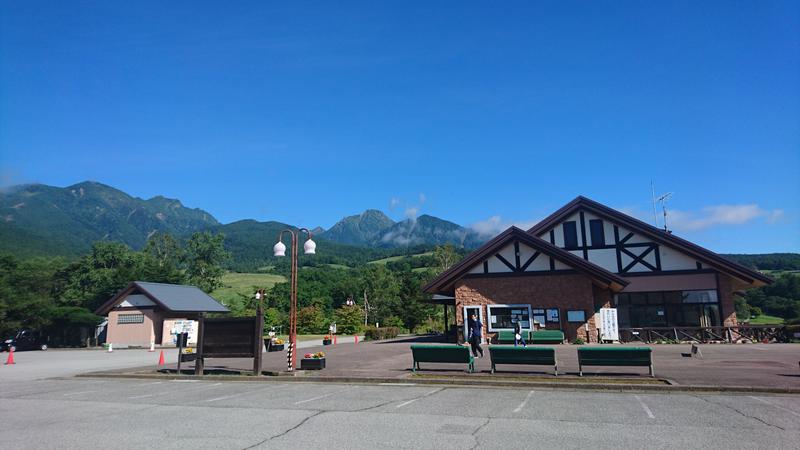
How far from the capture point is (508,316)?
3083 centimetres

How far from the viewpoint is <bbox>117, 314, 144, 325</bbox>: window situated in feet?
145

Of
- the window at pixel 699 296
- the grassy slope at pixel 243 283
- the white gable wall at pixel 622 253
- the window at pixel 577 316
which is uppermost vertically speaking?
the grassy slope at pixel 243 283

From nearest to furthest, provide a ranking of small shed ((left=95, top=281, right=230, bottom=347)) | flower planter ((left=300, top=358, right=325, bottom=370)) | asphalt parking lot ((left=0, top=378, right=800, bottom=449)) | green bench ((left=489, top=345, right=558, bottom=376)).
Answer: asphalt parking lot ((left=0, top=378, right=800, bottom=449)) < green bench ((left=489, top=345, right=558, bottom=376)) < flower planter ((left=300, top=358, right=325, bottom=370)) < small shed ((left=95, top=281, right=230, bottom=347))

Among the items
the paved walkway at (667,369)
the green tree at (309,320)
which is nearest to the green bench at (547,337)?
the paved walkway at (667,369)

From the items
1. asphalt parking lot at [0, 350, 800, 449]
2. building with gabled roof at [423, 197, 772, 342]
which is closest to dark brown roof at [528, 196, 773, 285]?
building with gabled roof at [423, 197, 772, 342]

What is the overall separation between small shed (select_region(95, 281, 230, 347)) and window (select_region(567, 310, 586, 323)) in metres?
31.4

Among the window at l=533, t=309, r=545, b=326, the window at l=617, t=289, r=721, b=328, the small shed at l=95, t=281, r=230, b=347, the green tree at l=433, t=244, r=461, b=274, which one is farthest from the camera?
the green tree at l=433, t=244, r=461, b=274

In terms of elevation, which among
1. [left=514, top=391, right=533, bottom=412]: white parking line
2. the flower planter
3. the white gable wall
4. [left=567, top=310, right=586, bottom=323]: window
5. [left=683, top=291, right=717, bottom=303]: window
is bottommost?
[left=514, top=391, right=533, bottom=412]: white parking line

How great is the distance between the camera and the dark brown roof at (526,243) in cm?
2883

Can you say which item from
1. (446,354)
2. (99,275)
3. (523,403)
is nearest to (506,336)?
(446,354)

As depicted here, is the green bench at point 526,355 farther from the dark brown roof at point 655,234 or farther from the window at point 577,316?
the dark brown roof at point 655,234

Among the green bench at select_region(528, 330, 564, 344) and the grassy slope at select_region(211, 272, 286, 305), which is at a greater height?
the grassy slope at select_region(211, 272, 286, 305)

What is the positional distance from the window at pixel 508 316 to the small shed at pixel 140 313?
88.3ft

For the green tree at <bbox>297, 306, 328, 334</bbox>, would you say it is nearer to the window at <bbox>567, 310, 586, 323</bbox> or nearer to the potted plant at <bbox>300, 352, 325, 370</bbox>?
the window at <bbox>567, 310, 586, 323</bbox>
